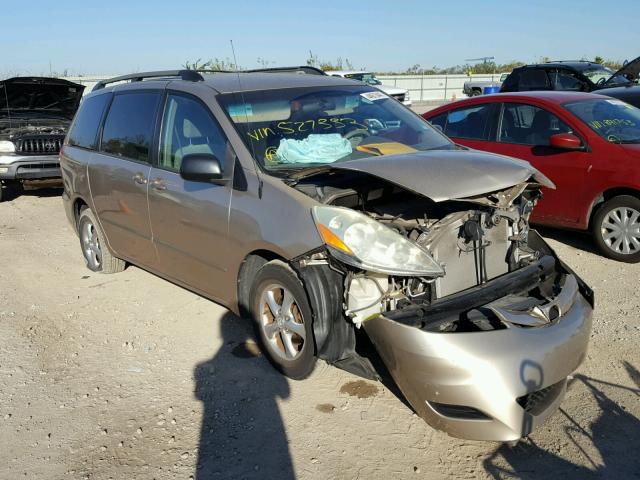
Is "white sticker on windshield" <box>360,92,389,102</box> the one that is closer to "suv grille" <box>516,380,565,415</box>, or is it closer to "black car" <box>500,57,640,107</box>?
"suv grille" <box>516,380,565,415</box>

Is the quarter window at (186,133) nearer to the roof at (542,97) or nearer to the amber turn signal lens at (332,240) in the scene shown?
the amber turn signal lens at (332,240)

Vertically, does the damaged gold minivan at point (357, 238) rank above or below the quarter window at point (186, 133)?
below

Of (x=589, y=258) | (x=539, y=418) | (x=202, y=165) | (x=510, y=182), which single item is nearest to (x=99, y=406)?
(x=202, y=165)

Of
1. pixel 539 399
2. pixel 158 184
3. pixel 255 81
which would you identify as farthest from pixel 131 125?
pixel 539 399

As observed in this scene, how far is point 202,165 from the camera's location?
Answer: 3.67 meters

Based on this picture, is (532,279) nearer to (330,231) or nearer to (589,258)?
(330,231)

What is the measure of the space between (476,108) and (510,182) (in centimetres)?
382

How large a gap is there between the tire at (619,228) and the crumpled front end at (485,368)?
2885 mm

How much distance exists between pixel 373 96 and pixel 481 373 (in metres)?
2.71

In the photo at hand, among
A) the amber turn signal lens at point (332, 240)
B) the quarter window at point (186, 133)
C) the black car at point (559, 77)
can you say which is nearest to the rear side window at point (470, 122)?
the quarter window at point (186, 133)

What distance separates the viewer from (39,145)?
32.1 feet

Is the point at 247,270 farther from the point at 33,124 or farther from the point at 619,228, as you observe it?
the point at 33,124

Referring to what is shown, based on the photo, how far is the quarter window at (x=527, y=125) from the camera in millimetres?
6066

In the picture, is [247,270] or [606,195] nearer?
[247,270]
